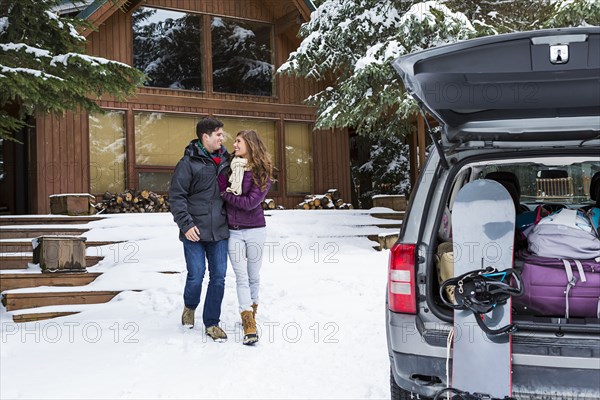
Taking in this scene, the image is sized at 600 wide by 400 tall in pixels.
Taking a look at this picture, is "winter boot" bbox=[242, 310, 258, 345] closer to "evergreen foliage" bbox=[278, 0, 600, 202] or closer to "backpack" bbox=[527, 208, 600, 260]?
"backpack" bbox=[527, 208, 600, 260]

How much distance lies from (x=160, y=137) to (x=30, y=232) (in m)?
4.27

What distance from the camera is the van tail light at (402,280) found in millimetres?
3049

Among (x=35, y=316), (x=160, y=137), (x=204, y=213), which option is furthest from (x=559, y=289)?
(x=160, y=137)

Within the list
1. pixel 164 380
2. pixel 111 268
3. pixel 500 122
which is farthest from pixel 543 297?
pixel 111 268

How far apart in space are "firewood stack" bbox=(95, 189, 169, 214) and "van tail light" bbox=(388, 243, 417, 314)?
10162 millimetres

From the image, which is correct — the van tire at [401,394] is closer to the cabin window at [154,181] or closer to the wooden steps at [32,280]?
the wooden steps at [32,280]

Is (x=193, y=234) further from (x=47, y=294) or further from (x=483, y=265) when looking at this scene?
(x=483, y=265)

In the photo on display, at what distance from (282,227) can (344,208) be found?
3.73 metres

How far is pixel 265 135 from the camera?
49.1 ft

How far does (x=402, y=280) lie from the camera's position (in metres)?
3.09

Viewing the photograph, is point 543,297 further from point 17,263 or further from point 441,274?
point 17,263

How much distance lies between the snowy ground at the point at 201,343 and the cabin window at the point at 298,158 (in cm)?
619

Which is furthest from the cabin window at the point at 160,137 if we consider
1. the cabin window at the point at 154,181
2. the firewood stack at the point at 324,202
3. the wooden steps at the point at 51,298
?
the wooden steps at the point at 51,298

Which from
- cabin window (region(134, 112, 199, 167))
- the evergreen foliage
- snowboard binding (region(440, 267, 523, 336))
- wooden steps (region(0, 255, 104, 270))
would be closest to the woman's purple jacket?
snowboard binding (region(440, 267, 523, 336))
